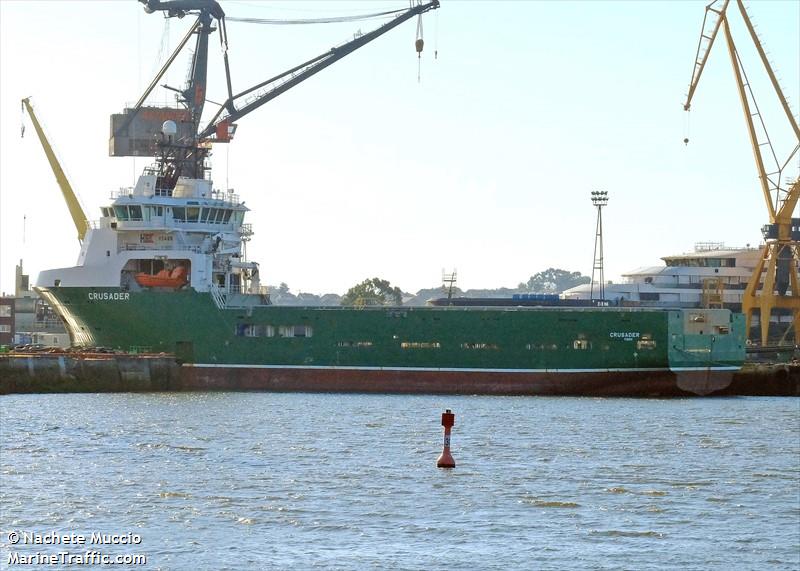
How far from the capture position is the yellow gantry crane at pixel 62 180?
2670 inches

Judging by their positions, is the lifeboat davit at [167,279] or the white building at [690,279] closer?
the lifeboat davit at [167,279]

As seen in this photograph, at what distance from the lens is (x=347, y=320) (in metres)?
58.6

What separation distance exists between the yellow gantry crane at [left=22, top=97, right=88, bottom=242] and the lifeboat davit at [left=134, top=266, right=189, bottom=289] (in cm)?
862

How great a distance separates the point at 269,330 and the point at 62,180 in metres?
16.7

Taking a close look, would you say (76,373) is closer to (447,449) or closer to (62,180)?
(62,180)

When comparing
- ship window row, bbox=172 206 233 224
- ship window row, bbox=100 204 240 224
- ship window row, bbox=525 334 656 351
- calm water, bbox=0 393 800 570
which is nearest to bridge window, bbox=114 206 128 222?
ship window row, bbox=100 204 240 224

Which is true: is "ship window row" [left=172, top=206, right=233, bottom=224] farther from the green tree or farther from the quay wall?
the green tree

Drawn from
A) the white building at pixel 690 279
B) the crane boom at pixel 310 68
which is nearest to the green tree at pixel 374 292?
the white building at pixel 690 279

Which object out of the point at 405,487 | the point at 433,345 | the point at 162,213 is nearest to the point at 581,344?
the point at 433,345

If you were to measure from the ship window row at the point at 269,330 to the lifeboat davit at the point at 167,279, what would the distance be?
373cm

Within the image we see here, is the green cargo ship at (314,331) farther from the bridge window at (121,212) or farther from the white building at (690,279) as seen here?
the white building at (690,279)

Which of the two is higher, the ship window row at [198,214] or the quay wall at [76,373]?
the ship window row at [198,214]

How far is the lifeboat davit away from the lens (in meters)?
60.3

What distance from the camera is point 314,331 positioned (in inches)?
2315
